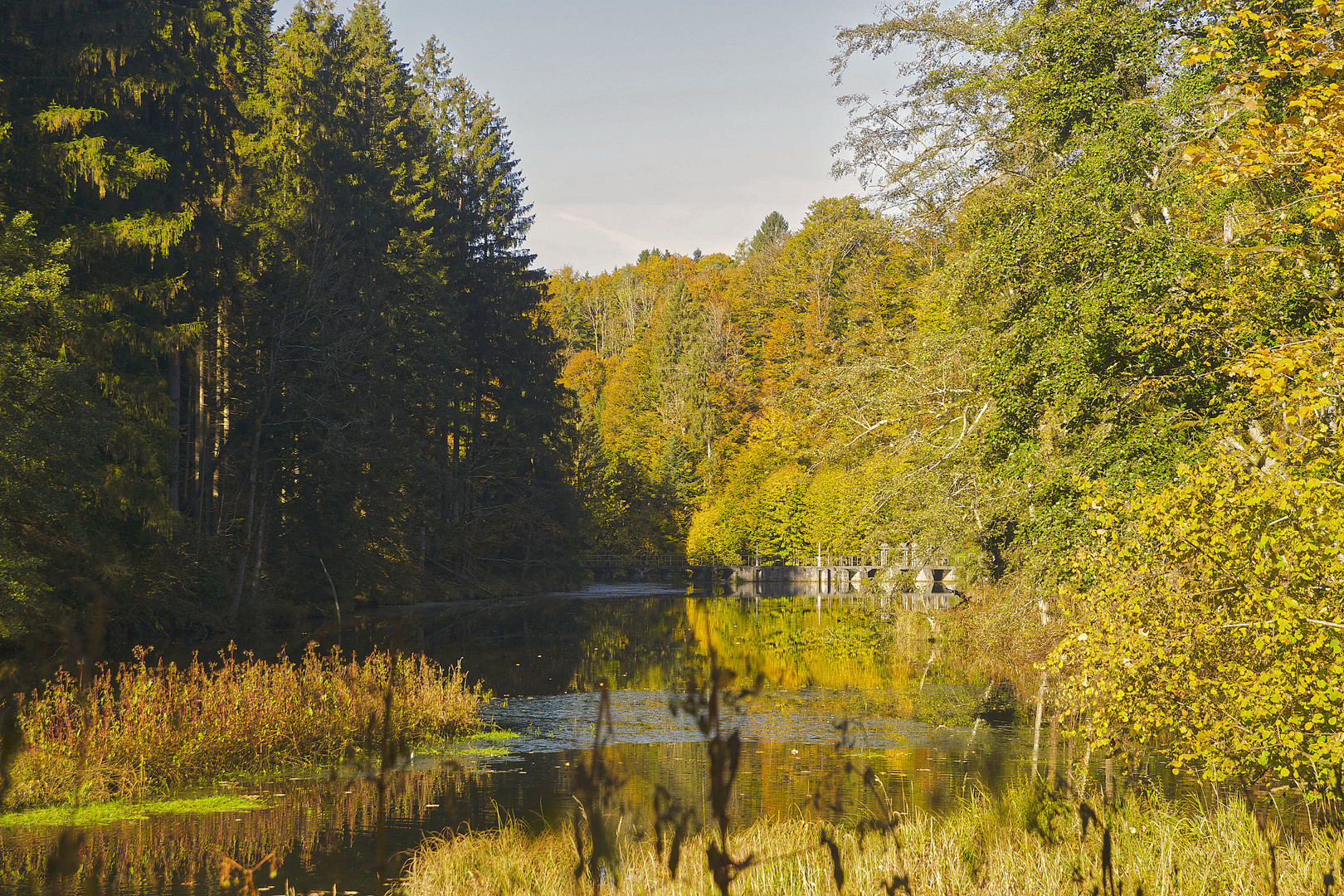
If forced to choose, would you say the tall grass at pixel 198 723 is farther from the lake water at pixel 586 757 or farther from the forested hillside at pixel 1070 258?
the forested hillside at pixel 1070 258

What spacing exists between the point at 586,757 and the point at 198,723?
20.9 ft

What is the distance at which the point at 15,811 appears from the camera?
11227 millimetres

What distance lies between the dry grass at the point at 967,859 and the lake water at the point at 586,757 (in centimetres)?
58

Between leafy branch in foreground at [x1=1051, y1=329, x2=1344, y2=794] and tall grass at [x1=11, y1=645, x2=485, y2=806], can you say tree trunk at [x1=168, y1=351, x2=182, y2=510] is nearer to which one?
tall grass at [x1=11, y1=645, x2=485, y2=806]

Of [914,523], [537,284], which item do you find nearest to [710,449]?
[537,284]

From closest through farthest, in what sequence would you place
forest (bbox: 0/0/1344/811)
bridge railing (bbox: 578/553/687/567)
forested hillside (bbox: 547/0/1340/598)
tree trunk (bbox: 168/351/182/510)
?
forest (bbox: 0/0/1344/811)
forested hillside (bbox: 547/0/1340/598)
tree trunk (bbox: 168/351/182/510)
bridge railing (bbox: 578/553/687/567)

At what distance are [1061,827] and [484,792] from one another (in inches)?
285

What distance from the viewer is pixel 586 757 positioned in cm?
1002

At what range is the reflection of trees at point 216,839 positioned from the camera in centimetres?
973

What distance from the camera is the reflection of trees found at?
31.9 feet

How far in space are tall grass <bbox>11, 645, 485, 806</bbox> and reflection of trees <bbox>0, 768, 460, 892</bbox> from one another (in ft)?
2.46

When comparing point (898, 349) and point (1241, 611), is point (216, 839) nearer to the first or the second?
point (1241, 611)

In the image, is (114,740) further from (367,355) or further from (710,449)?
(710,449)

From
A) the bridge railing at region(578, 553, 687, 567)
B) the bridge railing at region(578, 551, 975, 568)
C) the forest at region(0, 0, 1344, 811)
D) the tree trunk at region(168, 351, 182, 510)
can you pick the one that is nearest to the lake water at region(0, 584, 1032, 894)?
the forest at region(0, 0, 1344, 811)
